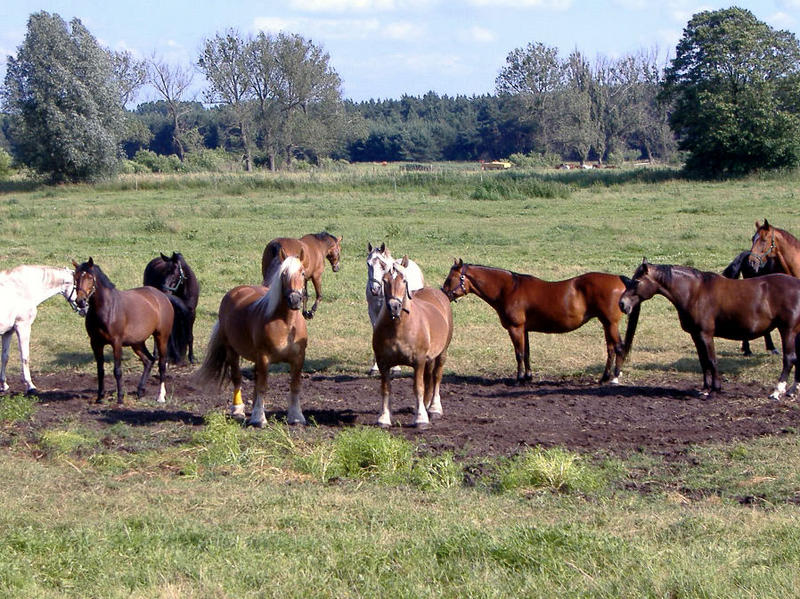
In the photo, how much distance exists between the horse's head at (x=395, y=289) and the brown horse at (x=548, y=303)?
3005mm

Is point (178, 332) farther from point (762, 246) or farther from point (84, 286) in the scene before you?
point (762, 246)

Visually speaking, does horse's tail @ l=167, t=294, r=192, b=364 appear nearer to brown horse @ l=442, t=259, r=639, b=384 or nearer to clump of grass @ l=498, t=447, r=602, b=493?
brown horse @ l=442, t=259, r=639, b=384

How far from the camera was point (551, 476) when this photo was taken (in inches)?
263

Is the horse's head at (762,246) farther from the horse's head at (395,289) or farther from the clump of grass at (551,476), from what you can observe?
the clump of grass at (551,476)

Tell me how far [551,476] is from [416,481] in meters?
1.03

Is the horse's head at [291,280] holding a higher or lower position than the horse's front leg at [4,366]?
higher

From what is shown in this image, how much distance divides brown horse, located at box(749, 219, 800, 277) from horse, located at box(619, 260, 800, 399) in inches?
73.2

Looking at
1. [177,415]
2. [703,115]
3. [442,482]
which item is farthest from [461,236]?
[703,115]

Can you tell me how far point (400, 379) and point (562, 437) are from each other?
3.34m

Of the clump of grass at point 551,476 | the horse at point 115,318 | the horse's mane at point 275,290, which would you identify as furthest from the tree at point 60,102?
the clump of grass at point 551,476

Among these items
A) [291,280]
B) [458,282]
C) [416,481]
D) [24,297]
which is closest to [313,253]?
[458,282]

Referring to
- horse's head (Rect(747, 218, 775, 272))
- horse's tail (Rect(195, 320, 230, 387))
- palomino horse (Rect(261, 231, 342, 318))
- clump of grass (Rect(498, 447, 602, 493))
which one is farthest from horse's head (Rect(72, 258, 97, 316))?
horse's head (Rect(747, 218, 775, 272))

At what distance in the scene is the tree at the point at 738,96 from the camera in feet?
137

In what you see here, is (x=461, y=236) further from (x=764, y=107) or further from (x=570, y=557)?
Answer: (x=764, y=107)
